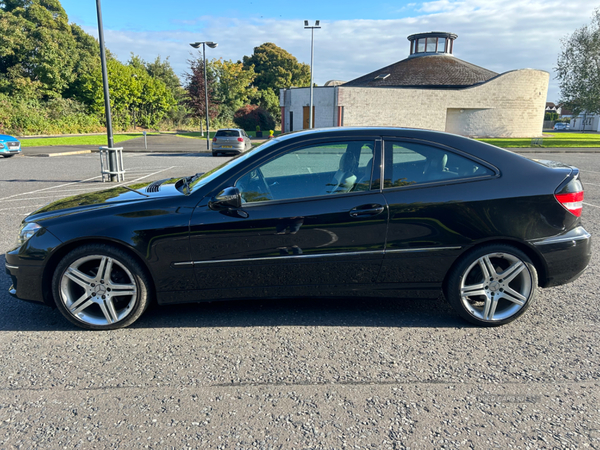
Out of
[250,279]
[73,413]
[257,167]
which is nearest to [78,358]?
[73,413]

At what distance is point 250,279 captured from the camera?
3.43 meters

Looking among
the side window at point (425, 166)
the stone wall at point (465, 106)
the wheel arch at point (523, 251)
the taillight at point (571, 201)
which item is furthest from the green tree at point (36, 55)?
the taillight at point (571, 201)

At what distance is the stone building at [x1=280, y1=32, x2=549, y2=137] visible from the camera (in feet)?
131

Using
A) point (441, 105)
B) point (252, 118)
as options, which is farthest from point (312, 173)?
point (252, 118)

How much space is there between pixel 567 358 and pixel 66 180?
13.1m

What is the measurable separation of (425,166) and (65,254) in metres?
2.99

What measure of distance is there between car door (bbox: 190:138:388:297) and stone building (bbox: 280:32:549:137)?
1444 inches

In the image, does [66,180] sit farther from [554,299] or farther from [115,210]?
[554,299]

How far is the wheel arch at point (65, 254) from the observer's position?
132 inches

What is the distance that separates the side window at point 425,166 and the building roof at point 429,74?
45001 mm

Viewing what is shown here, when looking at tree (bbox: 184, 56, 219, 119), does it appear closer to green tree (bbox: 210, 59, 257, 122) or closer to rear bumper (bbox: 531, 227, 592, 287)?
green tree (bbox: 210, 59, 257, 122)

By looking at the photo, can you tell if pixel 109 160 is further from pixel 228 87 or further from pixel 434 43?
pixel 434 43

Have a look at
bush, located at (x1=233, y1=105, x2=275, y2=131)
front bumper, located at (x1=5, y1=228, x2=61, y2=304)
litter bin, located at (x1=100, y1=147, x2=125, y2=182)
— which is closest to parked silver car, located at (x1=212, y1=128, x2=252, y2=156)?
litter bin, located at (x1=100, y1=147, x2=125, y2=182)

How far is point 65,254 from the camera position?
3420mm
